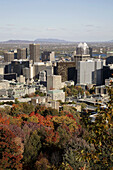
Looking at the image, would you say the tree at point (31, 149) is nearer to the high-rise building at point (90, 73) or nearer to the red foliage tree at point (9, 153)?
the red foliage tree at point (9, 153)

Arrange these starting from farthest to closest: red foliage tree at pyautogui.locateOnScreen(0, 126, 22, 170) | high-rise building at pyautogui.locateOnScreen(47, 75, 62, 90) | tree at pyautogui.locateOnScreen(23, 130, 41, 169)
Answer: high-rise building at pyautogui.locateOnScreen(47, 75, 62, 90) < tree at pyautogui.locateOnScreen(23, 130, 41, 169) < red foliage tree at pyautogui.locateOnScreen(0, 126, 22, 170)

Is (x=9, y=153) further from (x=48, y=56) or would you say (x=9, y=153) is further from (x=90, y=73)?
(x=48, y=56)

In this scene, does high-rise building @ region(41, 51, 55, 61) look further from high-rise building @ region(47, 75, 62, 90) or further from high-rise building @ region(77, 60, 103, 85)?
high-rise building @ region(47, 75, 62, 90)

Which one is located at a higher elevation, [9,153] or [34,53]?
[34,53]

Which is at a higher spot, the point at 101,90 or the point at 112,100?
the point at 112,100

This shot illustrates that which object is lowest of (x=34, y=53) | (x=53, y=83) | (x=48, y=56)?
(x=53, y=83)

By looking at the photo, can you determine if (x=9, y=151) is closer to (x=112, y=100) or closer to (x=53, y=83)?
(x=112, y=100)

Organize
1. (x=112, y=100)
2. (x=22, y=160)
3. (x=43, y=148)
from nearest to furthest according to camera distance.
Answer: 1. (x=112, y=100)
2. (x=22, y=160)
3. (x=43, y=148)

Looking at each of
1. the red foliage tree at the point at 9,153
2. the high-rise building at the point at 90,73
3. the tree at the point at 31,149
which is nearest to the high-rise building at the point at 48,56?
the high-rise building at the point at 90,73

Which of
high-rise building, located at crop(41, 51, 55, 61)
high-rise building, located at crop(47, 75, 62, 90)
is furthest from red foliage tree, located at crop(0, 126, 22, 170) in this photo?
high-rise building, located at crop(41, 51, 55, 61)

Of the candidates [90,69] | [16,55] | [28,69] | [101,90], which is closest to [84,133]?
[101,90]

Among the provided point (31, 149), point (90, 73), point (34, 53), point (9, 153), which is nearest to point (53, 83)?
point (90, 73)
